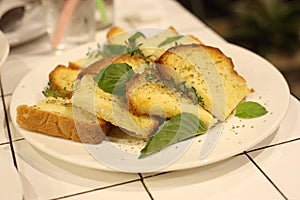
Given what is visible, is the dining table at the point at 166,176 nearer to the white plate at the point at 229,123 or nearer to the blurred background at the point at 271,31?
the white plate at the point at 229,123

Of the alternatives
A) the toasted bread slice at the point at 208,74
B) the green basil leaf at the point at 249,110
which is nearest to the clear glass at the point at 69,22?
the toasted bread slice at the point at 208,74

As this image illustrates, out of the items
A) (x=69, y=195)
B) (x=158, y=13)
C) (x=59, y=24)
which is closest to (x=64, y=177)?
(x=69, y=195)

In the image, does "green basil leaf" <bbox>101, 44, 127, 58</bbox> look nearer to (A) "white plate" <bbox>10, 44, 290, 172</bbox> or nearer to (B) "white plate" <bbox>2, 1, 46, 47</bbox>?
(A) "white plate" <bbox>10, 44, 290, 172</bbox>

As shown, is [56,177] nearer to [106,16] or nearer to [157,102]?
[157,102]

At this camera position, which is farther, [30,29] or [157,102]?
[30,29]

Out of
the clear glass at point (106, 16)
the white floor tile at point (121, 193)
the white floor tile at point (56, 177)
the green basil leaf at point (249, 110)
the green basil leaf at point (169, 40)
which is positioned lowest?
the green basil leaf at point (249, 110)

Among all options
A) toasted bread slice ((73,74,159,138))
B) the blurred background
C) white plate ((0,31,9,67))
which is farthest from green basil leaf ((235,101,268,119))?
the blurred background

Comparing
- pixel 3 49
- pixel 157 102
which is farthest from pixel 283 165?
pixel 3 49
